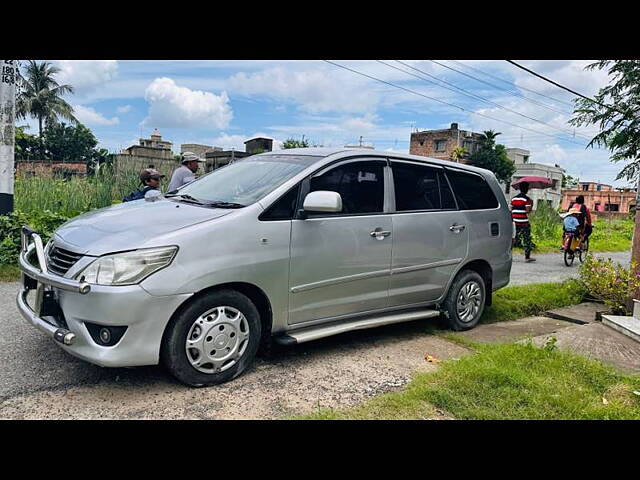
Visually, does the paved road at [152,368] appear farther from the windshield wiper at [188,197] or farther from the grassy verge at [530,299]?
the grassy verge at [530,299]

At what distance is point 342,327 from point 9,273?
4.64 m

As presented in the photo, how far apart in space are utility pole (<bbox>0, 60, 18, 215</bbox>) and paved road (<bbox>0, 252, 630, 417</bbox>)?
7.18 ft

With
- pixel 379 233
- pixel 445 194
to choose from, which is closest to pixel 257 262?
pixel 379 233

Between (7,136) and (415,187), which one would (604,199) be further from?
(7,136)

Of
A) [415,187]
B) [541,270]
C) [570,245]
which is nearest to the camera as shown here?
[415,187]

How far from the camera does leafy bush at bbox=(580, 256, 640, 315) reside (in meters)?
6.22

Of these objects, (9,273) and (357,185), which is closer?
(357,185)

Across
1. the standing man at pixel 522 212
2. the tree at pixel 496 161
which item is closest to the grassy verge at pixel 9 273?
the standing man at pixel 522 212

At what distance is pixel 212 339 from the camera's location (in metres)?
3.51

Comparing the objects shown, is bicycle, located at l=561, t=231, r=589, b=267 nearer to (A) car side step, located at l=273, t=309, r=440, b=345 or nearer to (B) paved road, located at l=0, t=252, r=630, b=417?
(B) paved road, located at l=0, t=252, r=630, b=417

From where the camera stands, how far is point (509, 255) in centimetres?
599

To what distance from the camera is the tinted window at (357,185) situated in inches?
170
